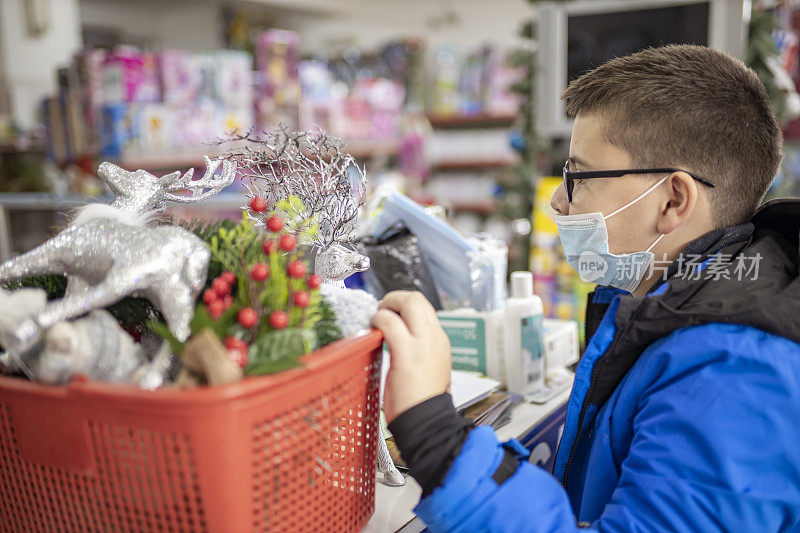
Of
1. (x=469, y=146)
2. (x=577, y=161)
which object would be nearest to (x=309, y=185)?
(x=577, y=161)

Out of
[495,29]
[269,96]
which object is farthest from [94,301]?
[495,29]

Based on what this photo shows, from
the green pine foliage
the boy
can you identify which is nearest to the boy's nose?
the boy

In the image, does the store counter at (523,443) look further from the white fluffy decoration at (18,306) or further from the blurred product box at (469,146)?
the blurred product box at (469,146)

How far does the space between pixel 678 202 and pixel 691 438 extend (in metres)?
0.52

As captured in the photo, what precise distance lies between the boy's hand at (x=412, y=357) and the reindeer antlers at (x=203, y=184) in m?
0.38

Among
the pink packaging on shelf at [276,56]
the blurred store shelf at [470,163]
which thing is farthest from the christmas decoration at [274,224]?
the blurred store shelf at [470,163]

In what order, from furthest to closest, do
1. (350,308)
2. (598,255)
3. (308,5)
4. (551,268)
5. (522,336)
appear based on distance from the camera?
(308,5), (551,268), (522,336), (598,255), (350,308)

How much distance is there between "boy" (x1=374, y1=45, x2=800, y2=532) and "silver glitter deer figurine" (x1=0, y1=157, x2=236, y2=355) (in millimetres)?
281

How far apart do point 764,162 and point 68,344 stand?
124 cm

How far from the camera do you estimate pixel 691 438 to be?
2.72 feet

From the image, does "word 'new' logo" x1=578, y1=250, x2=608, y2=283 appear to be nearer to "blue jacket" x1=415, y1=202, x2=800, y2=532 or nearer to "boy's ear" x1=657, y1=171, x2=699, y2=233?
"boy's ear" x1=657, y1=171, x2=699, y2=233

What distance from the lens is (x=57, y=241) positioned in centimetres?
82

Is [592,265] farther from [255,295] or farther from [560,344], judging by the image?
[255,295]

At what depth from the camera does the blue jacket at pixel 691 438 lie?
80 cm
